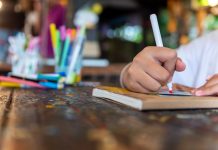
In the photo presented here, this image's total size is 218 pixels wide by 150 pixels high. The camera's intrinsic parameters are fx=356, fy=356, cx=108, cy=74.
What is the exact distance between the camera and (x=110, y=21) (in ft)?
24.8

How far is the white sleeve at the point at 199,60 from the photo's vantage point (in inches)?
56.1

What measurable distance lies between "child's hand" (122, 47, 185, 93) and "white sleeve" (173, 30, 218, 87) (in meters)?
0.58

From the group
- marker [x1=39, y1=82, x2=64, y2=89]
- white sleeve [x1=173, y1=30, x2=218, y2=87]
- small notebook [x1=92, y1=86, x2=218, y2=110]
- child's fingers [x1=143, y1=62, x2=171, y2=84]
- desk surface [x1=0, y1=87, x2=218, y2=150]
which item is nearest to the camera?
desk surface [x1=0, y1=87, x2=218, y2=150]

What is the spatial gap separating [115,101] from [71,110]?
0.14 metres

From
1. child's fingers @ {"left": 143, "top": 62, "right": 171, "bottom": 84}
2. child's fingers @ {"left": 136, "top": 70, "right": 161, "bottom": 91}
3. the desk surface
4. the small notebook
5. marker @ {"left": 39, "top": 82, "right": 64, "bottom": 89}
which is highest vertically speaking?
child's fingers @ {"left": 143, "top": 62, "right": 171, "bottom": 84}

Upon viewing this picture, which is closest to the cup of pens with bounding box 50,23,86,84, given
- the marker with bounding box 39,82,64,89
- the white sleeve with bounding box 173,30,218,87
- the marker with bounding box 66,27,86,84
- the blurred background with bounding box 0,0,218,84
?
the marker with bounding box 66,27,86,84

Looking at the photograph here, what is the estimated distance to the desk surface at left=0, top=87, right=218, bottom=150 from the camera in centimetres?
42

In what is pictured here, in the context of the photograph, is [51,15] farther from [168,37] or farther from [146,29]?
[146,29]

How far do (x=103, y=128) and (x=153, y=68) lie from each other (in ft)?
1.14

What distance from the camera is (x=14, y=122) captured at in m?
0.56

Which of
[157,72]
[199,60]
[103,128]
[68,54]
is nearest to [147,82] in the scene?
[157,72]

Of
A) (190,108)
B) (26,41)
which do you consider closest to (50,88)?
(26,41)

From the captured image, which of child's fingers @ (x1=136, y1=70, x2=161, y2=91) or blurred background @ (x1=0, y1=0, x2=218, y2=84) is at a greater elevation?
blurred background @ (x1=0, y1=0, x2=218, y2=84)

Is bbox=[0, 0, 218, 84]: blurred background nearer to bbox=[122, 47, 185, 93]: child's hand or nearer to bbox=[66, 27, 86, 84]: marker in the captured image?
bbox=[66, 27, 86, 84]: marker
